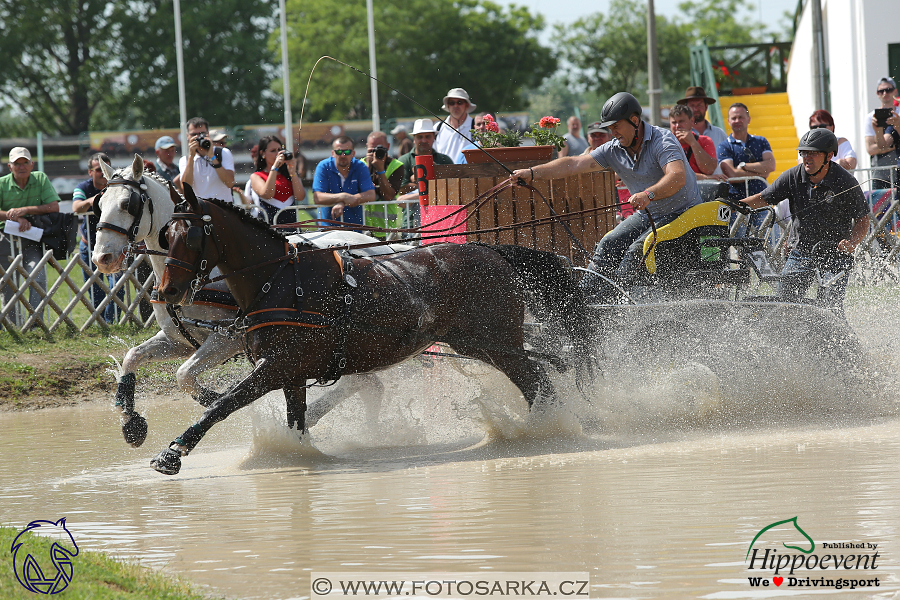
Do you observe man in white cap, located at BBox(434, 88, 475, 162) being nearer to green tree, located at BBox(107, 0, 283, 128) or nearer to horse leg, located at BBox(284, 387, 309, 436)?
horse leg, located at BBox(284, 387, 309, 436)

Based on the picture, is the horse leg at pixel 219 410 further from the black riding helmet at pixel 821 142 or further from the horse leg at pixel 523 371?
the black riding helmet at pixel 821 142

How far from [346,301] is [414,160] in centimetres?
378

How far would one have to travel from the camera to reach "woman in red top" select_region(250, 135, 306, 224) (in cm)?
1141

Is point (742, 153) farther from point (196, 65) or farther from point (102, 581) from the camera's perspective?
point (196, 65)

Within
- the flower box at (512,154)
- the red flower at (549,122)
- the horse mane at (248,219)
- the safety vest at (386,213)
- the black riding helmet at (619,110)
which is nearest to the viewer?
the horse mane at (248,219)

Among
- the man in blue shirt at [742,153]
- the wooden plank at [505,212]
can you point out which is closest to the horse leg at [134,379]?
the wooden plank at [505,212]

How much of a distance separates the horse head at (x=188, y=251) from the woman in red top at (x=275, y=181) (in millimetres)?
4455

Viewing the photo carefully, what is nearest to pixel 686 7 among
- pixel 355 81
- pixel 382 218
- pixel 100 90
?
pixel 355 81

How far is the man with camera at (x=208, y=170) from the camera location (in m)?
11.7

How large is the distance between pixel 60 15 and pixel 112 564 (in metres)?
47.9

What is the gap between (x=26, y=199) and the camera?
13703 millimetres

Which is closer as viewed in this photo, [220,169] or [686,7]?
[220,169]

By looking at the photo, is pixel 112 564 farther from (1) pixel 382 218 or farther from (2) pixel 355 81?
(2) pixel 355 81

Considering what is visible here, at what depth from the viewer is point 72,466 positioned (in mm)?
7391
